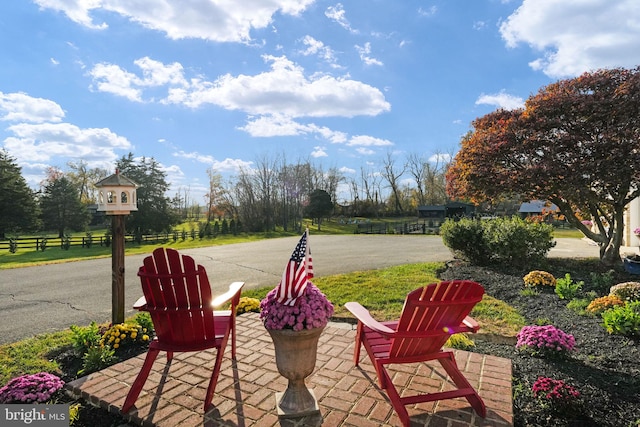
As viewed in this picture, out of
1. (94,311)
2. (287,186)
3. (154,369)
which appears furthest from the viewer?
(287,186)

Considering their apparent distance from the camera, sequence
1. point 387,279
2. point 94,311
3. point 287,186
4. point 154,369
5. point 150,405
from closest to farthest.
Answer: point 150,405 → point 154,369 → point 94,311 → point 387,279 → point 287,186

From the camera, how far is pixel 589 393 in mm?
2605

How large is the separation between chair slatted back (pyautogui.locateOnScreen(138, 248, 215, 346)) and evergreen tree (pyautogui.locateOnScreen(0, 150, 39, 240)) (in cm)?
2824

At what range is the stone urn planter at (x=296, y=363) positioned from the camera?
7.39 feet

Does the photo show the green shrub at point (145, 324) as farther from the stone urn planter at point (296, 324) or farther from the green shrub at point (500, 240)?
the green shrub at point (500, 240)

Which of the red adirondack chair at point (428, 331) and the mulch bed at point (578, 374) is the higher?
the red adirondack chair at point (428, 331)

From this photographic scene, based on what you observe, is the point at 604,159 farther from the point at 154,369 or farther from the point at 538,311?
the point at 154,369

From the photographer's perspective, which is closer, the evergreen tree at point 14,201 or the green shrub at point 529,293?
the green shrub at point 529,293

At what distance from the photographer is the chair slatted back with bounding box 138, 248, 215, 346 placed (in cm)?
246

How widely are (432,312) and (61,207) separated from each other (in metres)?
34.8

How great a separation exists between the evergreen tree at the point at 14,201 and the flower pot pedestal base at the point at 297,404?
95.2 feet

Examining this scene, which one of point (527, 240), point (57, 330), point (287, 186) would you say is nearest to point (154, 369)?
point (57, 330)

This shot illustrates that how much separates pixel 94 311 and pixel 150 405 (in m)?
3.88

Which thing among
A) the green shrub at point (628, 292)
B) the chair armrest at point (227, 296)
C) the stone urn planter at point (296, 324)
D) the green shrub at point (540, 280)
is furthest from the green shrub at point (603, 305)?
the chair armrest at point (227, 296)
